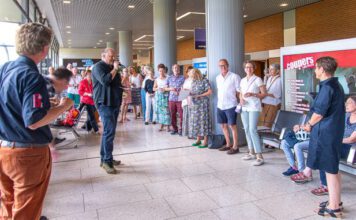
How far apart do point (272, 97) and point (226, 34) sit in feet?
4.27

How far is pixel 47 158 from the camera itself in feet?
6.15

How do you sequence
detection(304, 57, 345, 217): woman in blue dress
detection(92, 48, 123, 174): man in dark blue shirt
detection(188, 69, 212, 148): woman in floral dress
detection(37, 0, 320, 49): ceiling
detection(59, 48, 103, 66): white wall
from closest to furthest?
detection(304, 57, 345, 217): woman in blue dress
detection(92, 48, 123, 174): man in dark blue shirt
detection(188, 69, 212, 148): woman in floral dress
detection(37, 0, 320, 49): ceiling
detection(59, 48, 103, 66): white wall

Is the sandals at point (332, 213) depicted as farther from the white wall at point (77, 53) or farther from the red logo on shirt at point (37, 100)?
the white wall at point (77, 53)

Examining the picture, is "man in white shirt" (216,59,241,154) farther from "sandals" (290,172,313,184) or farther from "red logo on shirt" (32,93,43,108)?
"red logo on shirt" (32,93,43,108)

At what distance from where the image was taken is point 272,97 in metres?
5.22

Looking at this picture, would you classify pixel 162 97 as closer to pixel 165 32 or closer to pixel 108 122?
pixel 165 32

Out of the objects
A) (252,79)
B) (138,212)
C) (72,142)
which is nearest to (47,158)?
(138,212)

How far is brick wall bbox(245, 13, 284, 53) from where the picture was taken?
40.3 ft

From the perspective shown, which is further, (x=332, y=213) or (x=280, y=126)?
(x=280, y=126)

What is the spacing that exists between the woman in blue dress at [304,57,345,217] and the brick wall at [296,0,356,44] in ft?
26.3

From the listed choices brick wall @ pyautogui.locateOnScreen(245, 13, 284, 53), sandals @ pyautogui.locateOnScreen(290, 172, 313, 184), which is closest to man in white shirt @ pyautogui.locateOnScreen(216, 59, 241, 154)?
sandals @ pyautogui.locateOnScreen(290, 172, 313, 184)

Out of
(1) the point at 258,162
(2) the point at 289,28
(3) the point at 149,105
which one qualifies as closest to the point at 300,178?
(1) the point at 258,162

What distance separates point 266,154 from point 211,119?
1.19 m

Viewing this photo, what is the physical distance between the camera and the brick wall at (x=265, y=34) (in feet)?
40.3
